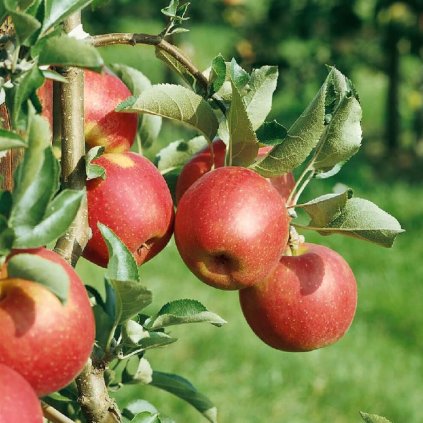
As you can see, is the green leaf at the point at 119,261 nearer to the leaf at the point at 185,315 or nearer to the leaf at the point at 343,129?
the leaf at the point at 185,315

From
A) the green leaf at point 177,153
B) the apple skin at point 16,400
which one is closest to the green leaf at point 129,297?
the apple skin at point 16,400

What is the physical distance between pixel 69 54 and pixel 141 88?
0.38m

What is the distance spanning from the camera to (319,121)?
0.78 m

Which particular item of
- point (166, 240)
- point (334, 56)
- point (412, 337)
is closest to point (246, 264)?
point (166, 240)

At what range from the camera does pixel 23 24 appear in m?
0.58

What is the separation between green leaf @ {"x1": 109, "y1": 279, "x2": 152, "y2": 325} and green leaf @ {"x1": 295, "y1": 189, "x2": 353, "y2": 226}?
0.78 feet

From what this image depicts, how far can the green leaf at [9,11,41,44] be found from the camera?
566 millimetres

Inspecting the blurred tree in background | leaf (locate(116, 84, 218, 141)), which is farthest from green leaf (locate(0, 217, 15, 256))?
the blurred tree in background

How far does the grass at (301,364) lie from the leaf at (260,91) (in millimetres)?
1464

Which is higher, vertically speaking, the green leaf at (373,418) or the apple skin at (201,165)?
the apple skin at (201,165)

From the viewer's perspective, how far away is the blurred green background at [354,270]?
93.4 inches

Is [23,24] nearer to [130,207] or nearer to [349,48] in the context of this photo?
[130,207]

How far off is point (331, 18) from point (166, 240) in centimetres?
435

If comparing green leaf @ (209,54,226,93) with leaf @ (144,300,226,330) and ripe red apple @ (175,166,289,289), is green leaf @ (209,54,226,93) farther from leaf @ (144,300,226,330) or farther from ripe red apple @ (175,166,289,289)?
leaf @ (144,300,226,330)
